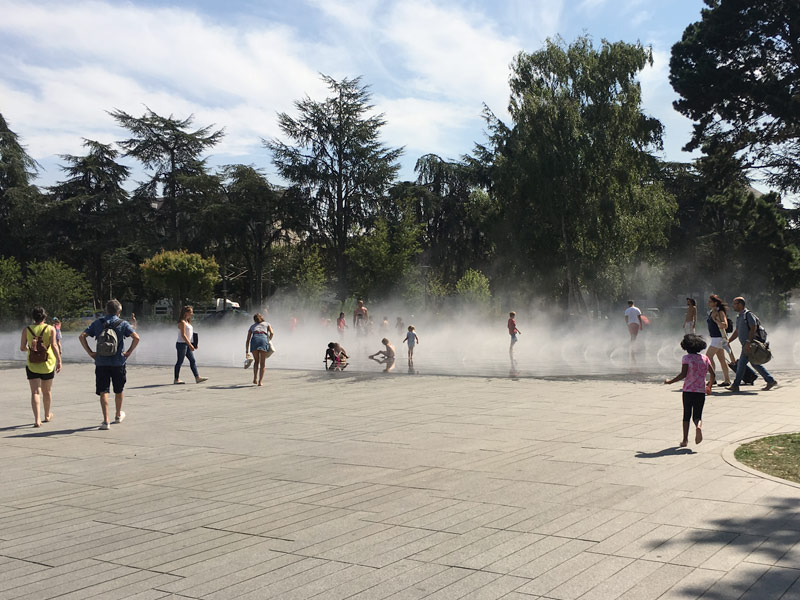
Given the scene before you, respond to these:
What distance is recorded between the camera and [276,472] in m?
7.51

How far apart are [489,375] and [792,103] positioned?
16114mm

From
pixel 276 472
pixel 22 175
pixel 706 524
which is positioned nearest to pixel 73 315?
pixel 22 175

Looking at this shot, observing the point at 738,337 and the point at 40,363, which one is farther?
the point at 738,337

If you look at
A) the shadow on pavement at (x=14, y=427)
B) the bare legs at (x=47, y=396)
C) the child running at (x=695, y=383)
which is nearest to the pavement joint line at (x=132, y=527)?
the child running at (x=695, y=383)

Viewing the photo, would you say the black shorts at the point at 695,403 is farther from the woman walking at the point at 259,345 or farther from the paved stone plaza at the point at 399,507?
the woman walking at the point at 259,345

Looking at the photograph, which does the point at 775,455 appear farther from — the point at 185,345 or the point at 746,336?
the point at 185,345

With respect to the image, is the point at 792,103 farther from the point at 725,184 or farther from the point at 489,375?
the point at 489,375

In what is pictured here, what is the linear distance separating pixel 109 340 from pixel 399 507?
236 inches

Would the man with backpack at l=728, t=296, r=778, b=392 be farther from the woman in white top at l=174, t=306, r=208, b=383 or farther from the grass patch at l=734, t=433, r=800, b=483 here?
the woman in white top at l=174, t=306, r=208, b=383

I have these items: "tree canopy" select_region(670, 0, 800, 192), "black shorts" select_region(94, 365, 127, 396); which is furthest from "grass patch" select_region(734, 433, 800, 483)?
"tree canopy" select_region(670, 0, 800, 192)

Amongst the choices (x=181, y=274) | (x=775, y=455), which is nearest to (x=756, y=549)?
(x=775, y=455)

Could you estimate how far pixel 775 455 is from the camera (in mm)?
7551

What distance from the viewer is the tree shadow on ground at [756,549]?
409 centimetres

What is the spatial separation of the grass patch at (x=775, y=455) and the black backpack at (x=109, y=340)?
7.54 metres
